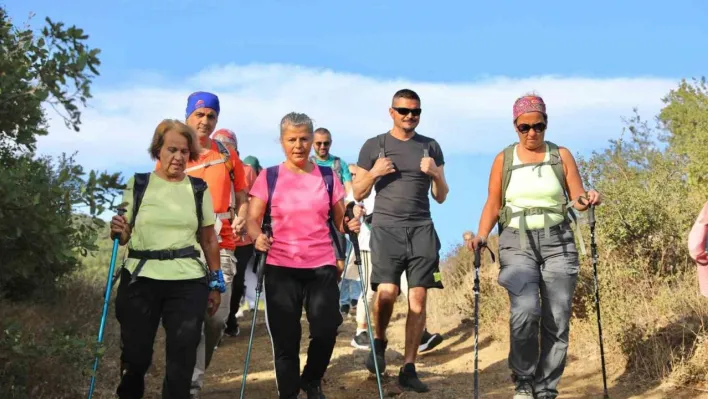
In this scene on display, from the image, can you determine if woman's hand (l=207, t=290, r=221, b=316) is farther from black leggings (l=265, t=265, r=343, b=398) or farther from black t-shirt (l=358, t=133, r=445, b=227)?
black t-shirt (l=358, t=133, r=445, b=227)

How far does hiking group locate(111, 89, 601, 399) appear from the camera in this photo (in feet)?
20.7

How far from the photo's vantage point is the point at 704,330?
29.8 feet

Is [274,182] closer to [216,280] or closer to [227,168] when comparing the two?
[227,168]

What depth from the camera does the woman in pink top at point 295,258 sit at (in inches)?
275

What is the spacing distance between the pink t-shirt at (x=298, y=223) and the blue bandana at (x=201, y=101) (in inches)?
42.2

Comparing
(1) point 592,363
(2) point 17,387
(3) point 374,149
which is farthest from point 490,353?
(2) point 17,387

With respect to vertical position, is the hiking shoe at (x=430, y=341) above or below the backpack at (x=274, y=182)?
below

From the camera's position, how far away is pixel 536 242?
7348 mm

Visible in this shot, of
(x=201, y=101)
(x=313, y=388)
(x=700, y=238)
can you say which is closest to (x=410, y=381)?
(x=313, y=388)

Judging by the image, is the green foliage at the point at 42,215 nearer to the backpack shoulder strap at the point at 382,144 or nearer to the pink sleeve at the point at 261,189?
the pink sleeve at the point at 261,189

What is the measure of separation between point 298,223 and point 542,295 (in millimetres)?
2066

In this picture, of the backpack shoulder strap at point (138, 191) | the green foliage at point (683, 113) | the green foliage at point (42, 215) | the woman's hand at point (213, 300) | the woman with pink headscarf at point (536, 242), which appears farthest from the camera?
the green foliage at point (683, 113)

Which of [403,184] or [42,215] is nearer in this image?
[42,215]

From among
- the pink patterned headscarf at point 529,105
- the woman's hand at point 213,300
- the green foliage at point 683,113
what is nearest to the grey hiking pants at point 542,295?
the pink patterned headscarf at point 529,105
